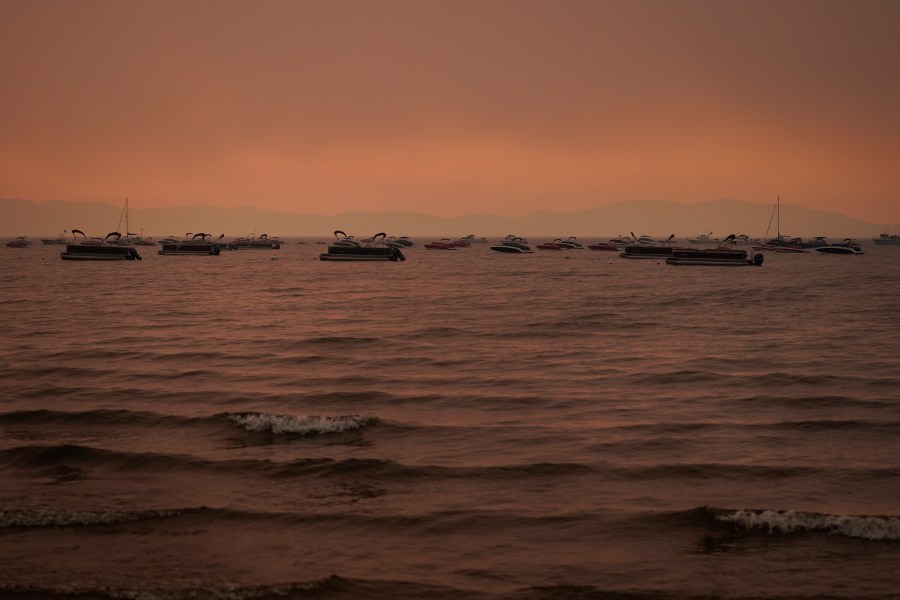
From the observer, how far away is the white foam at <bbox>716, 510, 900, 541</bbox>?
12.5m

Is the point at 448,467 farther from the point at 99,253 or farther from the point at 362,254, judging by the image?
the point at 99,253

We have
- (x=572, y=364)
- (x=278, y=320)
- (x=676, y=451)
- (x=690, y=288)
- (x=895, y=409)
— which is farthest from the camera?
(x=690, y=288)

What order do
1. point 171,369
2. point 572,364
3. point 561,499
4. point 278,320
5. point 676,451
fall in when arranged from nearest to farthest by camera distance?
point 561,499, point 676,451, point 171,369, point 572,364, point 278,320

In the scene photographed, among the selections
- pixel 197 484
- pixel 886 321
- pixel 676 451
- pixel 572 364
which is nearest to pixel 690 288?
pixel 886 321

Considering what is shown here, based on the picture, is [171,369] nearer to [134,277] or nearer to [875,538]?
[875,538]

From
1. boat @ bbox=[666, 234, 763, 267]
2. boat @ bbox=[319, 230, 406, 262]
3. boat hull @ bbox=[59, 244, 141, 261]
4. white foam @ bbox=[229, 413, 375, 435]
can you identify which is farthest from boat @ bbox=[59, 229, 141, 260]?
white foam @ bbox=[229, 413, 375, 435]

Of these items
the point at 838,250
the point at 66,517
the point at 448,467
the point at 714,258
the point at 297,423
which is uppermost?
the point at 838,250

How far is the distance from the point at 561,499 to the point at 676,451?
423 centimetres

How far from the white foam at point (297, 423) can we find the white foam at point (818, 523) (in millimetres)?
9142

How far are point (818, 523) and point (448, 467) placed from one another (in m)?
6.49

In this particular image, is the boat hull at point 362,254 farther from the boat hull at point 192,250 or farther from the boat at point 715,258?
the boat at point 715,258

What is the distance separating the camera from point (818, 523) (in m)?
12.9

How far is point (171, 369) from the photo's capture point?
94.9ft

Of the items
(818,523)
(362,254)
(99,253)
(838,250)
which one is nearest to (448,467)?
(818,523)
